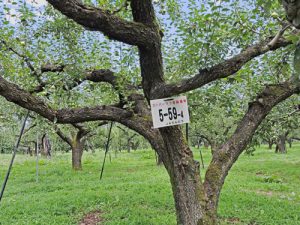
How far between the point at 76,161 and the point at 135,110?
34.4 feet

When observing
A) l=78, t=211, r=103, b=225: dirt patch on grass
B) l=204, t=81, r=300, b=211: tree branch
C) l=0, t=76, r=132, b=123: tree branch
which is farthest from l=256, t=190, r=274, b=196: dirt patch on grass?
l=0, t=76, r=132, b=123: tree branch

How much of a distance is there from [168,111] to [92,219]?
3.12m

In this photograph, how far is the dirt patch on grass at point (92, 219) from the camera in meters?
5.40

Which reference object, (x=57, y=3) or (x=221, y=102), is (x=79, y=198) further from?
(x=57, y=3)

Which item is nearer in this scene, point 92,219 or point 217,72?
point 217,72

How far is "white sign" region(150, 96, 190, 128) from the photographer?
336 centimetres

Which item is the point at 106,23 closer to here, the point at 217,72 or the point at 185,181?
the point at 217,72

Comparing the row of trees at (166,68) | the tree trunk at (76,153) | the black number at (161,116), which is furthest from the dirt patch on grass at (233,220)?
the tree trunk at (76,153)

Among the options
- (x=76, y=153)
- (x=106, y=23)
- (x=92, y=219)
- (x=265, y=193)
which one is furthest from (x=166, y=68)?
(x=76, y=153)

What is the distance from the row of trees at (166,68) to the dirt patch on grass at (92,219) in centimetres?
202

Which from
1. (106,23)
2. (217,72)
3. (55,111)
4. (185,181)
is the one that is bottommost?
(185,181)

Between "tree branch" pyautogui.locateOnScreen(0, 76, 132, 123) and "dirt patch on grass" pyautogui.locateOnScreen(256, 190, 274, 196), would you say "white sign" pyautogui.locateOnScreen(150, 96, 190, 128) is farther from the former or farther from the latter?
"dirt patch on grass" pyautogui.locateOnScreen(256, 190, 274, 196)

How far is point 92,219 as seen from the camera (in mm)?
5609

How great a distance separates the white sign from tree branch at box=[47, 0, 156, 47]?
2.04 feet
